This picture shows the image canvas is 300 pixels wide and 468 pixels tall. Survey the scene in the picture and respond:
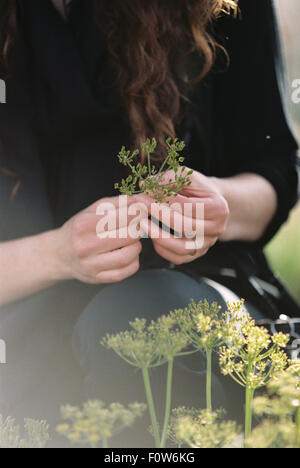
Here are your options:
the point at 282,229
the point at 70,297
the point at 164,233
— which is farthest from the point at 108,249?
the point at 282,229

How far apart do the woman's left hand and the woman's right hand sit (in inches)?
1.4

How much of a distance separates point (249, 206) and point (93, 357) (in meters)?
0.38

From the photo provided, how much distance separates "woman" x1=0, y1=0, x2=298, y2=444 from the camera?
32.6 inches

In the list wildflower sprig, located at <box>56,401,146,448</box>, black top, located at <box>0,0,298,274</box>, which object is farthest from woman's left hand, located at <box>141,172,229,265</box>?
wildflower sprig, located at <box>56,401,146,448</box>

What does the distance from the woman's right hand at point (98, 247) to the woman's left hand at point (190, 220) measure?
0.12ft

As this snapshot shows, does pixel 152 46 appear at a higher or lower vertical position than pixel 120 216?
higher

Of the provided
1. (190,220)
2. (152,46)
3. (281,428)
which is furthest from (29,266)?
(281,428)

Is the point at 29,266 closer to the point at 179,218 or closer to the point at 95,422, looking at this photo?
the point at 179,218

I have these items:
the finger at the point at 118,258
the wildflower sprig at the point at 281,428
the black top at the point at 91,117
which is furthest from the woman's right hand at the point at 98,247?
the wildflower sprig at the point at 281,428

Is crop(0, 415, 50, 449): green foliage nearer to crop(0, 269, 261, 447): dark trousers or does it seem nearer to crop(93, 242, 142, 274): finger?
crop(0, 269, 261, 447): dark trousers

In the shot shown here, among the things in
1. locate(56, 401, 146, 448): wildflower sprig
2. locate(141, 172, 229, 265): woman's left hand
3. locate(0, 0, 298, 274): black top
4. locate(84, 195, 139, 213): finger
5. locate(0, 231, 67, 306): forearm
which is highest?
locate(0, 0, 298, 274): black top

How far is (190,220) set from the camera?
71 cm

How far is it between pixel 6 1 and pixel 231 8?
379 mm

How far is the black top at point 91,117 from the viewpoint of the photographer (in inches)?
35.7
